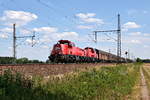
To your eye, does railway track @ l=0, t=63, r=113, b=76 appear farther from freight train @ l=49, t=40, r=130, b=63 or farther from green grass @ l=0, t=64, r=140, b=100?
freight train @ l=49, t=40, r=130, b=63

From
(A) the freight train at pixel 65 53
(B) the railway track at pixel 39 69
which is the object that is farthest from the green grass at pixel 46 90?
(A) the freight train at pixel 65 53

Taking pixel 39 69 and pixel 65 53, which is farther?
pixel 65 53

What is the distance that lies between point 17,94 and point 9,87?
0.50 m

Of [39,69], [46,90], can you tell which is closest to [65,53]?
[39,69]

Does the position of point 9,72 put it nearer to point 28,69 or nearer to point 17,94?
point 17,94

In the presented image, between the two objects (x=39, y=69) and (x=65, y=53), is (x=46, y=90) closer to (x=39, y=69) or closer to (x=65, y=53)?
(x=39, y=69)

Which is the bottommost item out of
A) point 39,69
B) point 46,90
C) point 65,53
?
point 46,90

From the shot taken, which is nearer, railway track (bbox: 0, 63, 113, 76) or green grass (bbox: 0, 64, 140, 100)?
green grass (bbox: 0, 64, 140, 100)

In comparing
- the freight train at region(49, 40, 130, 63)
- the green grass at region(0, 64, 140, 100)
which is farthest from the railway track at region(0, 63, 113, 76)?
the freight train at region(49, 40, 130, 63)

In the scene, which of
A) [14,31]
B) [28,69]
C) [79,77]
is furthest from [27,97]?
[14,31]

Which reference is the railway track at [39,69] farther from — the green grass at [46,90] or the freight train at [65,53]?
the freight train at [65,53]

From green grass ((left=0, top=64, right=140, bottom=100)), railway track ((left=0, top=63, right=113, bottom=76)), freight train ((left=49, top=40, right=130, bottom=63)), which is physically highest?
freight train ((left=49, top=40, right=130, bottom=63))

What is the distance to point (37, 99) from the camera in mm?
13234

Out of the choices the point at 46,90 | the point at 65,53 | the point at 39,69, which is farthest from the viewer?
the point at 65,53
